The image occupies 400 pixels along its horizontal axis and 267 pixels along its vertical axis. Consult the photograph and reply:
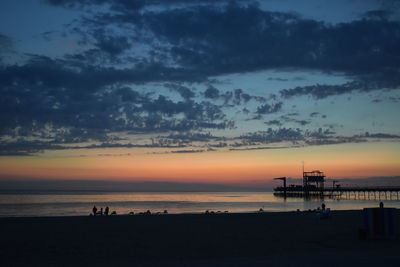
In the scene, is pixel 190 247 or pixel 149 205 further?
pixel 149 205

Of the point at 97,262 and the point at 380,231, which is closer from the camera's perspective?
A: the point at 97,262

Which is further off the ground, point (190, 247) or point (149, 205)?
point (190, 247)

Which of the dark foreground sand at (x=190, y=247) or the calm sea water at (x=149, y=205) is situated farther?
the calm sea water at (x=149, y=205)

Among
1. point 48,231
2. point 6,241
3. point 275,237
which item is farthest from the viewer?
point 48,231

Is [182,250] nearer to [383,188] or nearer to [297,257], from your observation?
[297,257]

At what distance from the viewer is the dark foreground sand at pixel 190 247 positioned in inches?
435

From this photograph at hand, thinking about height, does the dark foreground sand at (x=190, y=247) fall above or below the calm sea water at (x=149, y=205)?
above

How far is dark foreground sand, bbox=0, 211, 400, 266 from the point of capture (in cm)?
1105

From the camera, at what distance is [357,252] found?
12.5 metres

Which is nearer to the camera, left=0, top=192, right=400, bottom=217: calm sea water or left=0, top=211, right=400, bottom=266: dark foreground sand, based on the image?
left=0, top=211, right=400, bottom=266: dark foreground sand

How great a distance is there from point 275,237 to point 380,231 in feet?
14.6

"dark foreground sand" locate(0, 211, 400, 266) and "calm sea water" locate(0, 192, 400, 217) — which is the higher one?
"dark foreground sand" locate(0, 211, 400, 266)

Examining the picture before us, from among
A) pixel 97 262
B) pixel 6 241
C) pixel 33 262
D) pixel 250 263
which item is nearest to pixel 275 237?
pixel 250 263

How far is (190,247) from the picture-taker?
14.2 m
